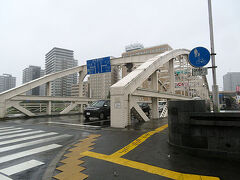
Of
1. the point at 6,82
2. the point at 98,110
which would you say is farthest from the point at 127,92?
the point at 6,82

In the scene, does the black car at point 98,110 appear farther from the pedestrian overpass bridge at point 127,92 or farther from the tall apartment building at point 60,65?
the tall apartment building at point 60,65

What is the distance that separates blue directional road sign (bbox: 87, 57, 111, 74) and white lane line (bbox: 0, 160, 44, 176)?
17043 millimetres

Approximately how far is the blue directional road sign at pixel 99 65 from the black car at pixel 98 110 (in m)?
8.12

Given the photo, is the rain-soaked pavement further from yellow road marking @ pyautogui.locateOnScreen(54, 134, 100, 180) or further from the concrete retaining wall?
the concrete retaining wall

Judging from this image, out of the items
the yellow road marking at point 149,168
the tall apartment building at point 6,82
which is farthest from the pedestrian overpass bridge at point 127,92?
the tall apartment building at point 6,82

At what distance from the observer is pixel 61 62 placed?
5438 inches

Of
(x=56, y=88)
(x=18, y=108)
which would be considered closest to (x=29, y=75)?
(x=56, y=88)

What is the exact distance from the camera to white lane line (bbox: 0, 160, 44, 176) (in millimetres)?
3304

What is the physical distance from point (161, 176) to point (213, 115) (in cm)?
254

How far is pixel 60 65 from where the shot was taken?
136m

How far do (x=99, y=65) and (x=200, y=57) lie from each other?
16.3 metres

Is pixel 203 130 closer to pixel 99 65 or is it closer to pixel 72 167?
pixel 72 167

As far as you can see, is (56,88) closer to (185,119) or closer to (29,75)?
(29,75)

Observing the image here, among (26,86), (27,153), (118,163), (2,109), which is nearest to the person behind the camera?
(118,163)
